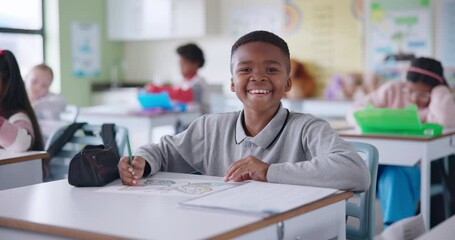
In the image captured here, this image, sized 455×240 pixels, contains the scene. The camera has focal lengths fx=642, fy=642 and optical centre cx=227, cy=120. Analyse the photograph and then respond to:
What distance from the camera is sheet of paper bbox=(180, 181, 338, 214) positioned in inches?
54.7

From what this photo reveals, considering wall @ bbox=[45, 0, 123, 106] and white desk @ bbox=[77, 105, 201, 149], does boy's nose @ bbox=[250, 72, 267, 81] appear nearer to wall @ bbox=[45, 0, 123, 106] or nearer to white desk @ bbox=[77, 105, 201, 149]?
white desk @ bbox=[77, 105, 201, 149]

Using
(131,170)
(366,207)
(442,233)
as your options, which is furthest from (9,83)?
(442,233)

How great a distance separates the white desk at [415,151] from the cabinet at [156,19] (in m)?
3.62

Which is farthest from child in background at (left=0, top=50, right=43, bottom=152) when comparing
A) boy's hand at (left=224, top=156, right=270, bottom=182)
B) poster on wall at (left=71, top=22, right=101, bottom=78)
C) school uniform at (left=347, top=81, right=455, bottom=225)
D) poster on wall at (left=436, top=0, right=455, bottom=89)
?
poster on wall at (left=71, top=22, right=101, bottom=78)

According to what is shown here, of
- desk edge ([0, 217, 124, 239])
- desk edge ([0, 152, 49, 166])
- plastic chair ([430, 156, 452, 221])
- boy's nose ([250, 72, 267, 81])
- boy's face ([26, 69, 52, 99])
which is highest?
boy's nose ([250, 72, 267, 81])

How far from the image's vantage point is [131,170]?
1799mm

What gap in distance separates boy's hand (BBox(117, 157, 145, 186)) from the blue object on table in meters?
3.24

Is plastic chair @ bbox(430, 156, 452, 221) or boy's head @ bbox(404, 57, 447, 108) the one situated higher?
boy's head @ bbox(404, 57, 447, 108)

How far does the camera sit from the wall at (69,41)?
686 cm

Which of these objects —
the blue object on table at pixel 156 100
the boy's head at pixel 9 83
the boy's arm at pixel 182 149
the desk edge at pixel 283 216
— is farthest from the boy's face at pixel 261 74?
the blue object on table at pixel 156 100

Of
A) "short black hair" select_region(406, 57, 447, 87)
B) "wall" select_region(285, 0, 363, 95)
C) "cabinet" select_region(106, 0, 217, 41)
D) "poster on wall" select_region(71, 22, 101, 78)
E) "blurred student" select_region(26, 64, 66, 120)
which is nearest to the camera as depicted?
"short black hair" select_region(406, 57, 447, 87)

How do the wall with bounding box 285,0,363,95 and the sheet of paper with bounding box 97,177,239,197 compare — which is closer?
the sheet of paper with bounding box 97,177,239,197

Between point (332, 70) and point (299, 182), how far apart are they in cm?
485

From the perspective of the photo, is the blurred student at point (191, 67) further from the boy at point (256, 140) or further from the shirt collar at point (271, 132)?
the shirt collar at point (271, 132)
